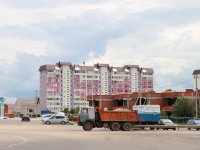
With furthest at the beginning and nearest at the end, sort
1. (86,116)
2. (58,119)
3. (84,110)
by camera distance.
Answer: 1. (58,119)
2. (84,110)
3. (86,116)

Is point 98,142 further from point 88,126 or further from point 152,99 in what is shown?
point 152,99

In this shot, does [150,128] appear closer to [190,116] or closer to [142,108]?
→ [142,108]

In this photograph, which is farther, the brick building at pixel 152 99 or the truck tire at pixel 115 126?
the brick building at pixel 152 99

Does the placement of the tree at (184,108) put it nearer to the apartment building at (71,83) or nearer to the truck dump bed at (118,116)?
the truck dump bed at (118,116)

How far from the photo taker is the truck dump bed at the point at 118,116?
4681 centimetres

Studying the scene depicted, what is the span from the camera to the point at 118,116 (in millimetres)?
47062

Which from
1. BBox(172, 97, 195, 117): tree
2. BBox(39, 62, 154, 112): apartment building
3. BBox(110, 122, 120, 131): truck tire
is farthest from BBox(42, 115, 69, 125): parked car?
BBox(39, 62, 154, 112): apartment building

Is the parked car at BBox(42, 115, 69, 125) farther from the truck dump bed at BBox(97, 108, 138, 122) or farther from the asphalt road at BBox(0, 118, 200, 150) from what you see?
the asphalt road at BBox(0, 118, 200, 150)

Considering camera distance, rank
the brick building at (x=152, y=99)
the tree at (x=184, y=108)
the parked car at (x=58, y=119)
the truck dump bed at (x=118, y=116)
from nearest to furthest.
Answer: the truck dump bed at (x=118, y=116), the parked car at (x=58, y=119), the tree at (x=184, y=108), the brick building at (x=152, y=99)

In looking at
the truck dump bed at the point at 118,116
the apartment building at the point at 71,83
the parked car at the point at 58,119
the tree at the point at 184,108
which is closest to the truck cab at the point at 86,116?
the truck dump bed at the point at 118,116

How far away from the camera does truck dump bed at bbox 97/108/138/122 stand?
46812 millimetres

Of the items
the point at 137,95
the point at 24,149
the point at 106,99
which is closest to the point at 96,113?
the point at 24,149

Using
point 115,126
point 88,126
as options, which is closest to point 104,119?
point 115,126

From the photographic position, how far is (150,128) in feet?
166
